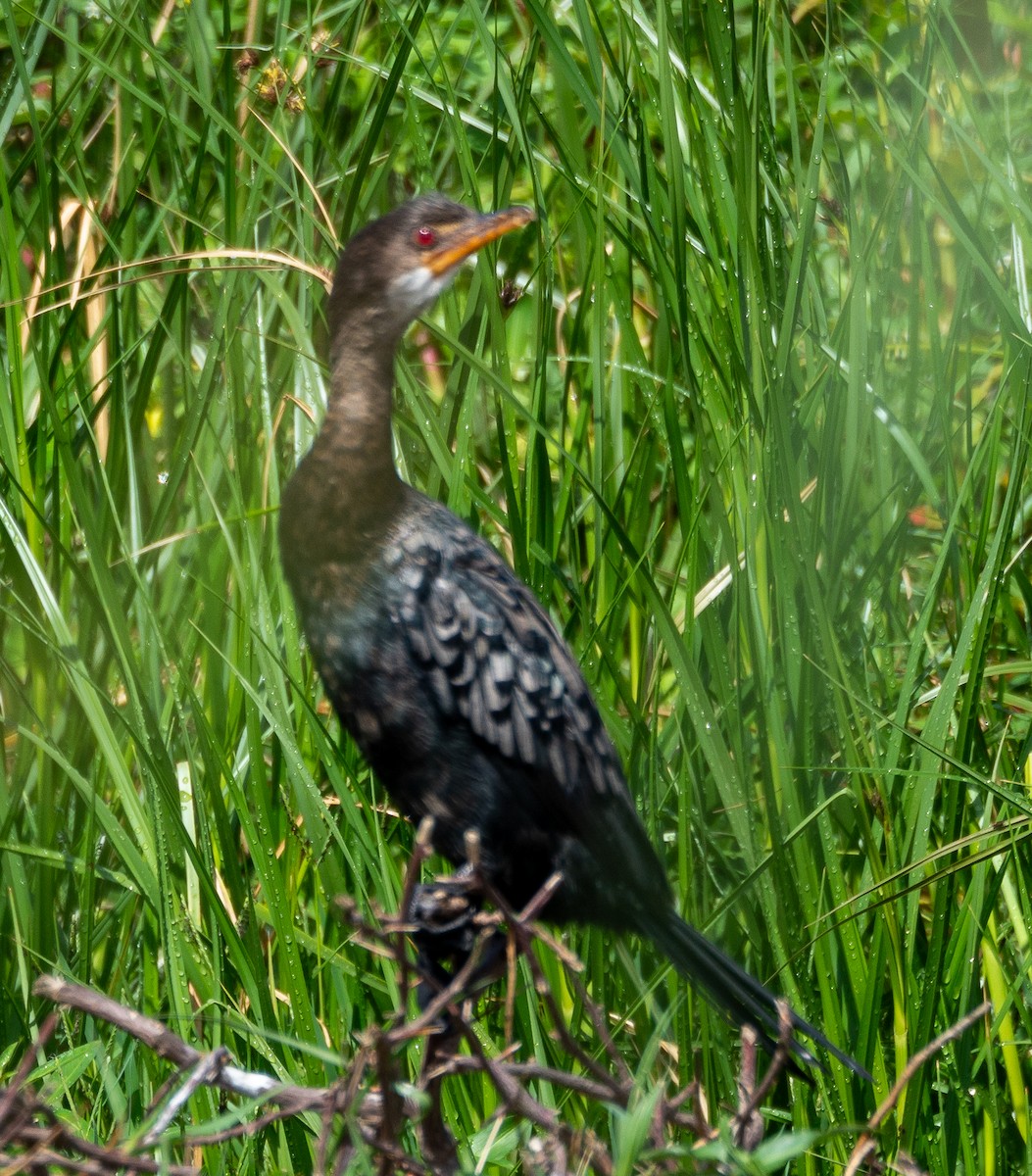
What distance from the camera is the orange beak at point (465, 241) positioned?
2234mm

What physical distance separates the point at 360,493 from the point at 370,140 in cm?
72

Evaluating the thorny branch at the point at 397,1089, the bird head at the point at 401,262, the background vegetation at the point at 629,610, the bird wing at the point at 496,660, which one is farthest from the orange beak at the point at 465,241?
the thorny branch at the point at 397,1089

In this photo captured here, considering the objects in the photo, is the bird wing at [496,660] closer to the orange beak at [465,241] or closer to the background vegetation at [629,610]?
the background vegetation at [629,610]

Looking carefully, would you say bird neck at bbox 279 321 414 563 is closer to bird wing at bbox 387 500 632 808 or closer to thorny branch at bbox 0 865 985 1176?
bird wing at bbox 387 500 632 808

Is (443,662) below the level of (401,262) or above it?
below

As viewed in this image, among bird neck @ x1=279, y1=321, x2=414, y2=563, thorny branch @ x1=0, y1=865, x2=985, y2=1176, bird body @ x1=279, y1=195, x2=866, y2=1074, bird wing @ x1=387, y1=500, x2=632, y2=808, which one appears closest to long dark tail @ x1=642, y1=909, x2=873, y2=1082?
bird body @ x1=279, y1=195, x2=866, y2=1074

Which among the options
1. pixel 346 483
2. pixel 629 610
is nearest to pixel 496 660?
pixel 346 483

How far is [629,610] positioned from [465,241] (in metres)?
0.94

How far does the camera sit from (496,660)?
224 centimetres

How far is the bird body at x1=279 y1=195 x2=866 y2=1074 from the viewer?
2.16 metres

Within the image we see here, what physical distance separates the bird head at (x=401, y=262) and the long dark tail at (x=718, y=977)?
947 mm

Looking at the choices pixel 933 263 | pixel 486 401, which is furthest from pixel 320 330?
pixel 933 263

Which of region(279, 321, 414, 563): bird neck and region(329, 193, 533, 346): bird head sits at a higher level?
region(329, 193, 533, 346): bird head

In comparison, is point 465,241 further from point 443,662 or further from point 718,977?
point 718,977
